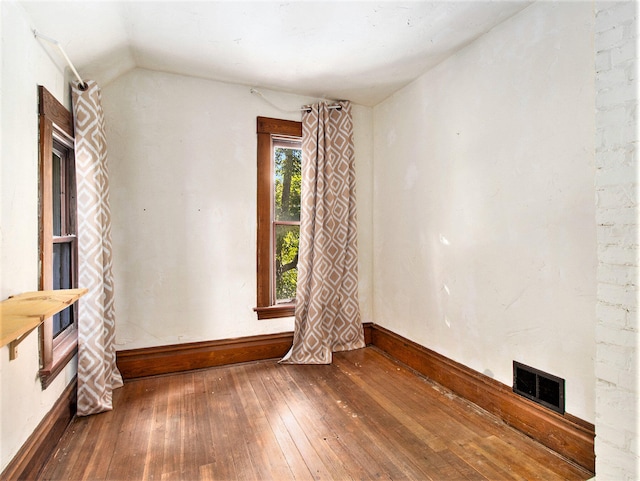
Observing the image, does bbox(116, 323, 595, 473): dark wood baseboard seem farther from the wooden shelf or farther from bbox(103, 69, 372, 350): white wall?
the wooden shelf

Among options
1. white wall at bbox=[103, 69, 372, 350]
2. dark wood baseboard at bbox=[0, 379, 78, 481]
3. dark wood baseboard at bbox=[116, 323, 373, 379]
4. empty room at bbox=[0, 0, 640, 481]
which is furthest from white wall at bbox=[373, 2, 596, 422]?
dark wood baseboard at bbox=[0, 379, 78, 481]

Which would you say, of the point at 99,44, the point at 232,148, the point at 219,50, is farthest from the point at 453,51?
the point at 99,44

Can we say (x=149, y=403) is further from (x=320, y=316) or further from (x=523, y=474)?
(x=523, y=474)

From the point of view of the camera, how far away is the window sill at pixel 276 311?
3.05 meters

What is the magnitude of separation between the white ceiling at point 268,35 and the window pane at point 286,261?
1323 mm

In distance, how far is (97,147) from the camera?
221 cm

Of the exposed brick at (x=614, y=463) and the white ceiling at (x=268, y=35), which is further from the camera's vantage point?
the white ceiling at (x=268, y=35)

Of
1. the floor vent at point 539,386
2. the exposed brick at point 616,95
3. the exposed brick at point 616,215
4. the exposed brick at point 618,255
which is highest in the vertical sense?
the exposed brick at point 616,95

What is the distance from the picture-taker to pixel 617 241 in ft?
4.65

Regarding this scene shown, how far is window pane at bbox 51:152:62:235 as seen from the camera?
2.11 metres

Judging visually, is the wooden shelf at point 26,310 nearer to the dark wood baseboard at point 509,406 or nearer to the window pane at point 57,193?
the window pane at point 57,193

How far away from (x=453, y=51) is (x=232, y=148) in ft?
6.08

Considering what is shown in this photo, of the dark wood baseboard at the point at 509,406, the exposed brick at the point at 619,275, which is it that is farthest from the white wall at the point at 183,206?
the exposed brick at the point at 619,275

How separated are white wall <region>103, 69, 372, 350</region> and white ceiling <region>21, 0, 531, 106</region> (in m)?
0.22
